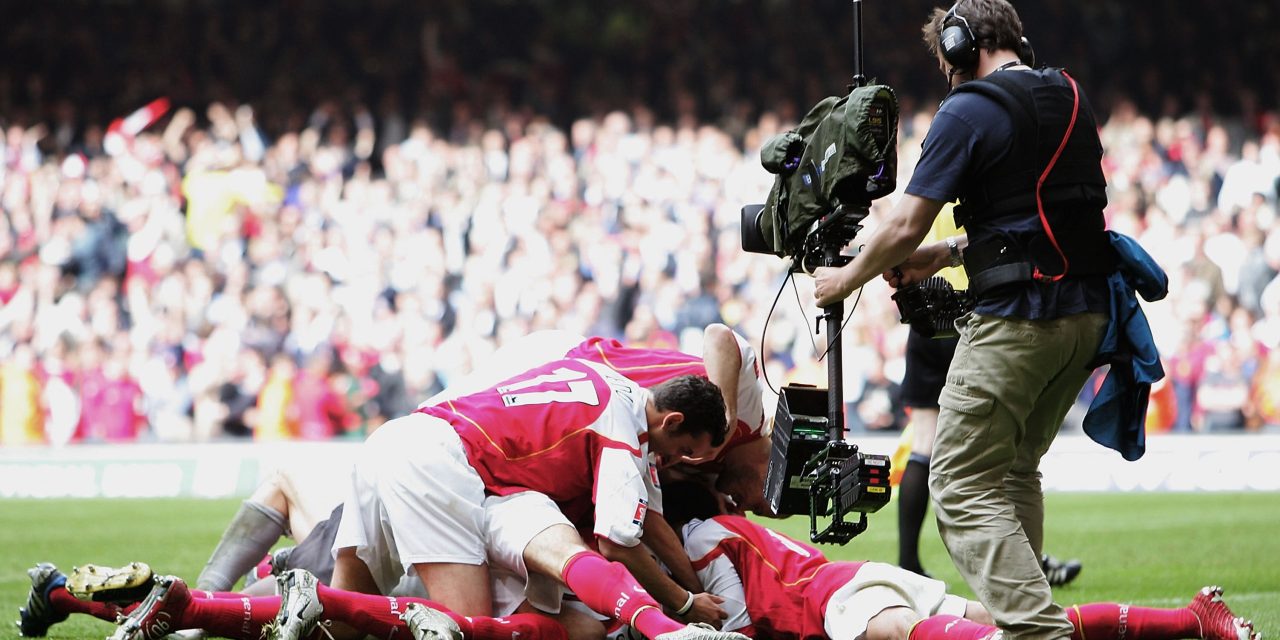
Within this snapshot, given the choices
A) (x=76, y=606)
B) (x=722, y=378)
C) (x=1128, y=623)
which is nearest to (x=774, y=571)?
(x=722, y=378)

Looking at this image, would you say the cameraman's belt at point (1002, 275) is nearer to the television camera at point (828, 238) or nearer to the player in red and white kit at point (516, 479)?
the television camera at point (828, 238)

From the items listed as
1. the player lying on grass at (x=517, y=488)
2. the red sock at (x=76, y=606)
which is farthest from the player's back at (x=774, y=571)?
the red sock at (x=76, y=606)

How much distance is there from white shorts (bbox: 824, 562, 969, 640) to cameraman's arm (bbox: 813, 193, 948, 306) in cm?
103

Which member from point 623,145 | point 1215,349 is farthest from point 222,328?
point 1215,349

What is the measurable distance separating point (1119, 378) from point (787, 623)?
1.49 metres

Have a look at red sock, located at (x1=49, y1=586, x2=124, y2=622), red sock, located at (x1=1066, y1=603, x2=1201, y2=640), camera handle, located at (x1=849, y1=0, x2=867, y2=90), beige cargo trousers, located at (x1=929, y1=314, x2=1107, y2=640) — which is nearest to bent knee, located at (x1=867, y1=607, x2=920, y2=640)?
beige cargo trousers, located at (x1=929, y1=314, x2=1107, y2=640)

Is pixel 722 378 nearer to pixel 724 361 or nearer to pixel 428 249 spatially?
pixel 724 361

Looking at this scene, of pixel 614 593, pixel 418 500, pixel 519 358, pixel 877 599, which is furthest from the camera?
pixel 519 358

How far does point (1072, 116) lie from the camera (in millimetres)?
4465

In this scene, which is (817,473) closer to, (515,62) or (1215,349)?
(1215,349)

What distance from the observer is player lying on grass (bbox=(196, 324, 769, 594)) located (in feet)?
20.0

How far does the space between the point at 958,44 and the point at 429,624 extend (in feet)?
8.35

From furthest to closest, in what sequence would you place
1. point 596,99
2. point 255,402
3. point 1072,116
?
point 596,99
point 255,402
point 1072,116

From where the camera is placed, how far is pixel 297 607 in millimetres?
4555
